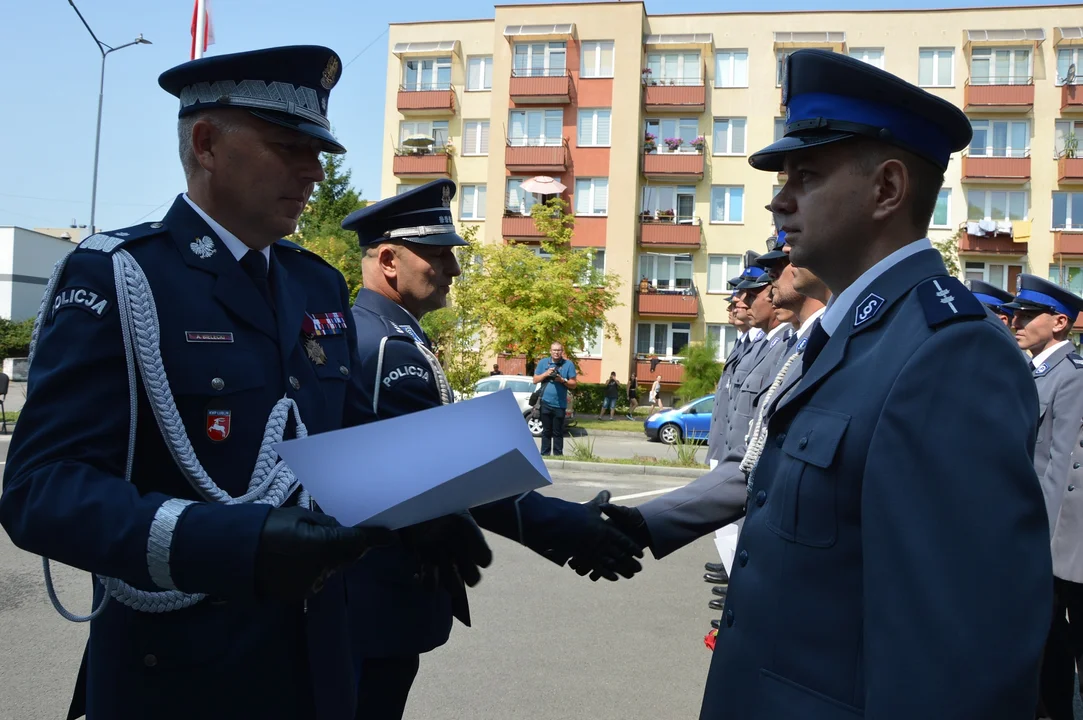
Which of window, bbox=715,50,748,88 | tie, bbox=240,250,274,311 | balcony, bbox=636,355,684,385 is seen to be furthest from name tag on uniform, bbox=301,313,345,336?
window, bbox=715,50,748,88

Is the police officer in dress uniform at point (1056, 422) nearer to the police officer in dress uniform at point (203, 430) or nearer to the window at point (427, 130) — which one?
the police officer in dress uniform at point (203, 430)

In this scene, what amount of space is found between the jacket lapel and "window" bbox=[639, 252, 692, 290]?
36.3 m

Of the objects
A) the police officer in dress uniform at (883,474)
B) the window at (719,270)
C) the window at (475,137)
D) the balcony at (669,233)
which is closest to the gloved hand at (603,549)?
the police officer in dress uniform at (883,474)

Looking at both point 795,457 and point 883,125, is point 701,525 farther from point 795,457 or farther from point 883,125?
point 883,125

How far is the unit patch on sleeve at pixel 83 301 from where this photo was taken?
176 cm

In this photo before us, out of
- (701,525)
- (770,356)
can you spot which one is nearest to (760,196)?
(770,356)

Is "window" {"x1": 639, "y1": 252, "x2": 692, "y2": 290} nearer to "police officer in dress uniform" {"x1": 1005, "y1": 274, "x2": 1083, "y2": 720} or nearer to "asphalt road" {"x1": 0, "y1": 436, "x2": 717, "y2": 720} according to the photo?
"asphalt road" {"x1": 0, "y1": 436, "x2": 717, "y2": 720}

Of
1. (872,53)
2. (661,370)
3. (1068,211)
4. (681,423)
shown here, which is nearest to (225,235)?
(681,423)

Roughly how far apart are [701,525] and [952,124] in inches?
61.3

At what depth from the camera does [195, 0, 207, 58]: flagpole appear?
1004 centimetres

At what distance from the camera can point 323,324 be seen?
7.74ft

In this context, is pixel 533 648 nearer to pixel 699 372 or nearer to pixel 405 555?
pixel 405 555

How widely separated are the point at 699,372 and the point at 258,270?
32.2 metres

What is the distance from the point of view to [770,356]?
5840 millimetres
